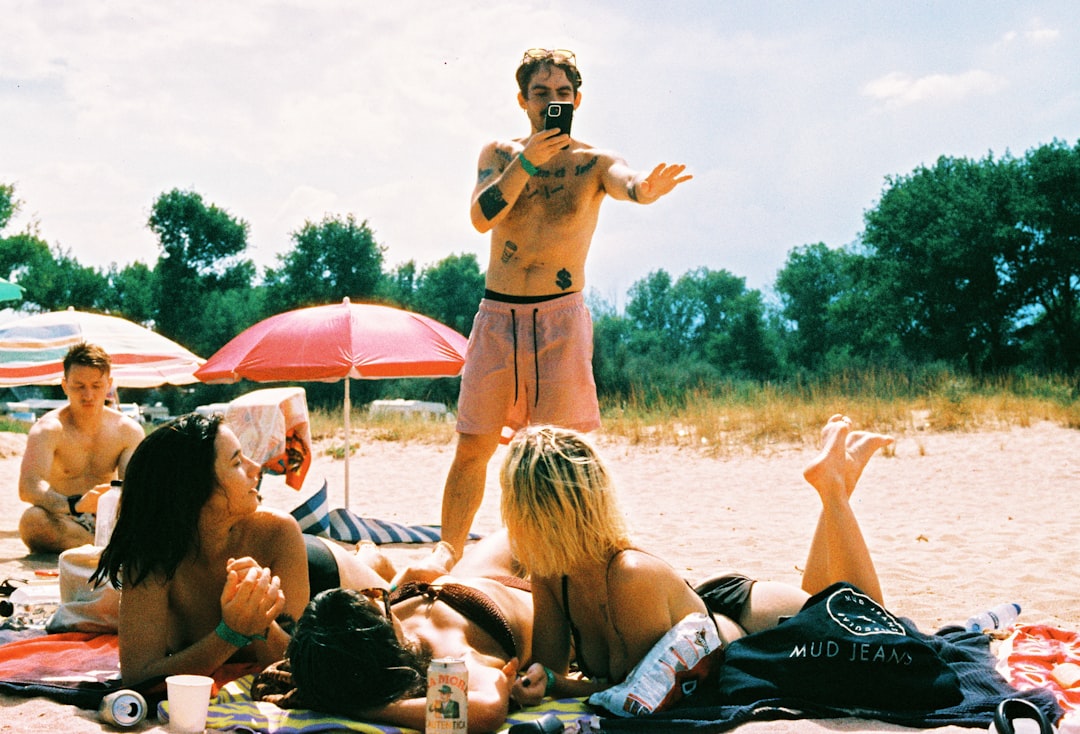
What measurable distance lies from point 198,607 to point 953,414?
12.9 metres

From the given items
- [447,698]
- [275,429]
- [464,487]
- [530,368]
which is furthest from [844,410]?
[447,698]

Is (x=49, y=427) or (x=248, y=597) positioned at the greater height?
(x=49, y=427)

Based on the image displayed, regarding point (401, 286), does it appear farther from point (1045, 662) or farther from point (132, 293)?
point (1045, 662)

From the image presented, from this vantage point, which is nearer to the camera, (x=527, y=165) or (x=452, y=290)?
(x=527, y=165)

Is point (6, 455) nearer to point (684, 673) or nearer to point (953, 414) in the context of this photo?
point (953, 414)

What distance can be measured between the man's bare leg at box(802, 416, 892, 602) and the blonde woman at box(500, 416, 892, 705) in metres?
0.06

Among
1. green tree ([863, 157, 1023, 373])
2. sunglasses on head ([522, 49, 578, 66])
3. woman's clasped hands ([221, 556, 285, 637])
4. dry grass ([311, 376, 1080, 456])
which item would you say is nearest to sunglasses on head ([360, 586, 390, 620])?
woman's clasped hands ([221, 556, 285, 637])

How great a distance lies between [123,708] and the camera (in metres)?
2.92

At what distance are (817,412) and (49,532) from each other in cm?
1106

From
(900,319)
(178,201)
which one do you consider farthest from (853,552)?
(178,201)

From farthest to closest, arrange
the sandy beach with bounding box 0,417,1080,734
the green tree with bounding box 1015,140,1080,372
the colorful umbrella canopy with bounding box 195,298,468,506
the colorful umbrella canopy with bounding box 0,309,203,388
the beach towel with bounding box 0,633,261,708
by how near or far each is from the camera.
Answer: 1. the green tree with bounding box 1015,140,1080,372
2. the colorful umbrella canopy with bounding box 0,309,203,388
3. the colorful umbrella canopy with bounding box 195,298,468,506
4. the sandy beach with bounding box 0,417,1080,734
5. the beach towel with bounding box 0,633,261,708

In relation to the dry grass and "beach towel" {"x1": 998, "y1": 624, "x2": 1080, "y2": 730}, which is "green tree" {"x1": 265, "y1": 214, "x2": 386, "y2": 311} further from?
"beach towel" {"x1": 998, "y1": 624, "x2": 1080, "y2": 730}

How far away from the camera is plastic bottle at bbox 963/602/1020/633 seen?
13.0 feet

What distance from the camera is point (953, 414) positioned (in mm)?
14055
